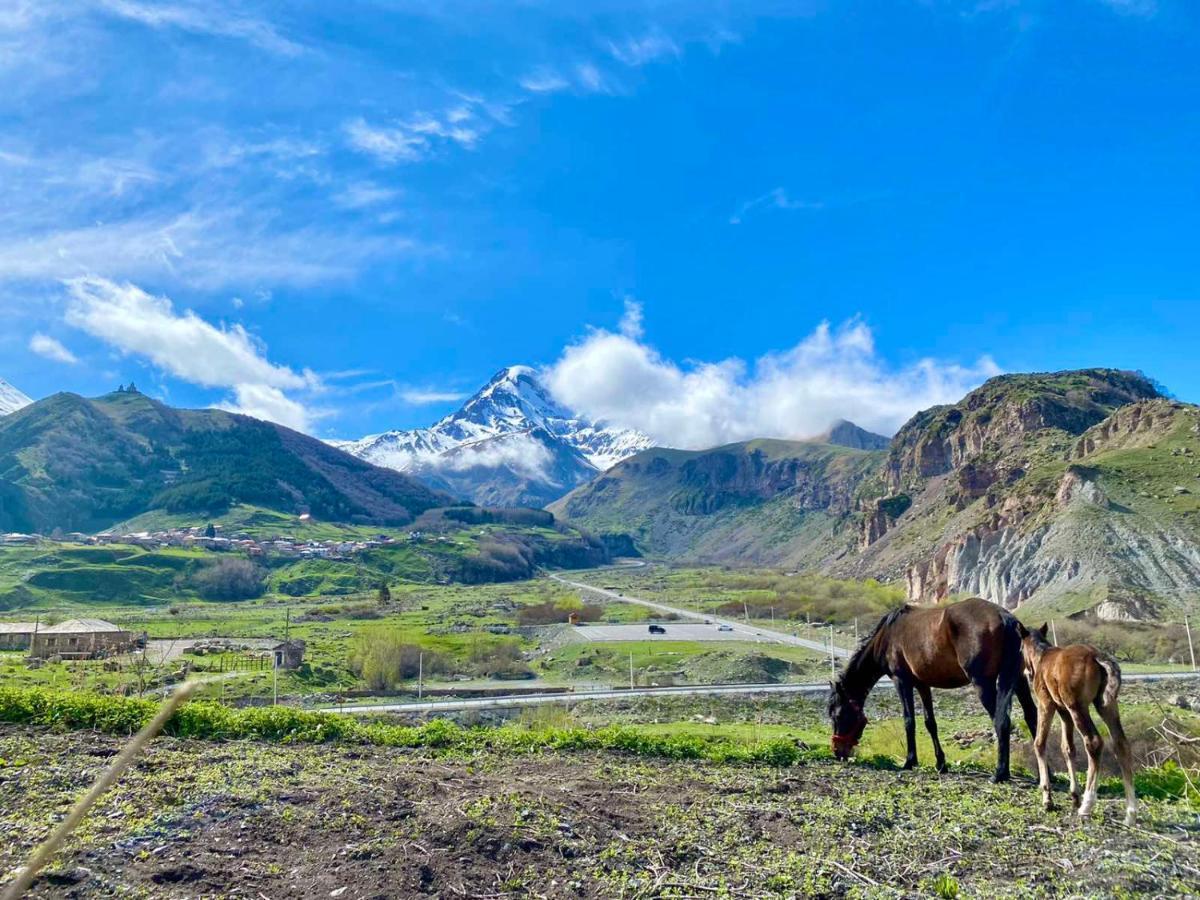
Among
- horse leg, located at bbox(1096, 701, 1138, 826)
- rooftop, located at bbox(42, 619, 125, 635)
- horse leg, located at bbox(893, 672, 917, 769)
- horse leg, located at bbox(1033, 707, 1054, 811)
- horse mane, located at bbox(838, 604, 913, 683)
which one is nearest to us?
horse leg, located at bbox(1096, 701, 1138, 826)

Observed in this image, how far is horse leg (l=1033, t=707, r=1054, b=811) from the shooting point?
1010cm

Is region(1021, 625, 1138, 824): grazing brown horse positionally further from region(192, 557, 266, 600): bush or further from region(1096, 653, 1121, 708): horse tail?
region(192, 557, 266, 600): bush

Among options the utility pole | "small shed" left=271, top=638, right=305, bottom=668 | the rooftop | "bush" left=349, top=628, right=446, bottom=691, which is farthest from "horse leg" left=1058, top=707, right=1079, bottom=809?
the rooftop

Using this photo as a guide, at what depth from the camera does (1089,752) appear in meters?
9.95

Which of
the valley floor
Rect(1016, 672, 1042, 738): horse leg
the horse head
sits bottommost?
the valley floor

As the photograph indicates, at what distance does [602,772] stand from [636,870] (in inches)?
151

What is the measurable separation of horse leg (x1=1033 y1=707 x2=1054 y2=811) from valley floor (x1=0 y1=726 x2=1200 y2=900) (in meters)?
0.22

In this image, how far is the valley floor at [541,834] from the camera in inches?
292

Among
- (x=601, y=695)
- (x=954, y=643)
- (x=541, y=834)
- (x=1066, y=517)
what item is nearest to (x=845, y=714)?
(x=954, y=643)

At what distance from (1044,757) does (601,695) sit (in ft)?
136

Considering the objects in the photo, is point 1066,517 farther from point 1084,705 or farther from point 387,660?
point 1084,705

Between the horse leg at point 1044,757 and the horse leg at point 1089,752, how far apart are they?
377mm

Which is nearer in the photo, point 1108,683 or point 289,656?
point 1108,683

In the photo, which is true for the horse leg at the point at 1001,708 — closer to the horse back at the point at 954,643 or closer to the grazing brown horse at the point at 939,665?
the grazing brown horse at the point at 939,665
